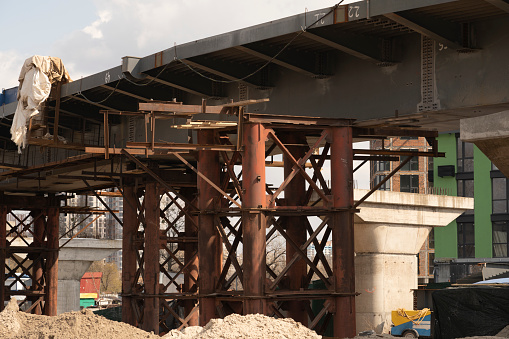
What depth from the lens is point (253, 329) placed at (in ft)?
50.8

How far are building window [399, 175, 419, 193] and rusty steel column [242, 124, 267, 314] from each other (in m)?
69.5

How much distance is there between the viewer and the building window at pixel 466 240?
7469cm

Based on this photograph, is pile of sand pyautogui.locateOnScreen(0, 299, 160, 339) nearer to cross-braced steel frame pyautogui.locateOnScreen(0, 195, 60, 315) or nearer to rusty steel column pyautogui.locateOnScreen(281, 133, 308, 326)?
rusty steel column pyautogui.locateOnScreen(281, 133, 308, 326)

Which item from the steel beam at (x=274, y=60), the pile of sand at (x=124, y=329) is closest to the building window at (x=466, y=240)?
the steel beam at (x=274, y=60)

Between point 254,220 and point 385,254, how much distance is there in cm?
1704

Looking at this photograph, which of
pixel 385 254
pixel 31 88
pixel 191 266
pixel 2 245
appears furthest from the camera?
pixel 2 245

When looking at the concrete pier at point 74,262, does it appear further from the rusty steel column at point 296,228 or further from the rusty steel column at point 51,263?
the rusty steel column at point 296,228

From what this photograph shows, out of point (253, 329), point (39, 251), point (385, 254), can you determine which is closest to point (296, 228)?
point (253, 329)

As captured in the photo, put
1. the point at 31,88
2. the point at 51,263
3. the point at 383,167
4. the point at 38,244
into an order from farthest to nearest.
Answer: the point at 383,167, the point at 38,244, the point at 51,263, the point at 31,88

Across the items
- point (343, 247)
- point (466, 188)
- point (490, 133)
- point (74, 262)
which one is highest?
point (466, 188)

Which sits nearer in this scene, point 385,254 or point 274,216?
point 274,216

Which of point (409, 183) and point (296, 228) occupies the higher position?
point (409, 183)

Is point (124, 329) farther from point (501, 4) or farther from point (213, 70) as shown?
point (501, 4)

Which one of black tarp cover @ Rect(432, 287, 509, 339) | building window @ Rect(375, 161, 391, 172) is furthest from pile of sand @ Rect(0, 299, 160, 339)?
building window @ Rect(375, 161, 391, 172)
